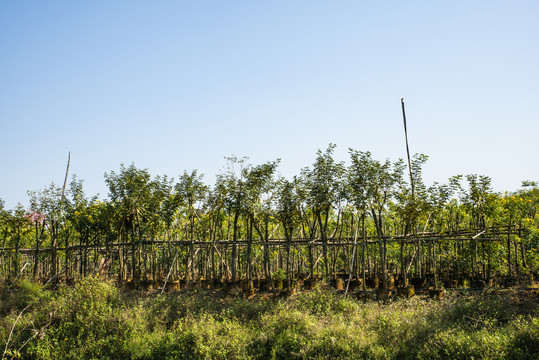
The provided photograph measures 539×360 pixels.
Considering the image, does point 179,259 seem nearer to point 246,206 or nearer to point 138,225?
point 138,225

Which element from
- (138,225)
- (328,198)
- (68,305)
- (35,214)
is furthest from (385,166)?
(35,214)

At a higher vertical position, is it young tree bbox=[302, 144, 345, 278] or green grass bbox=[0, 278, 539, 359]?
young tree bbox=[302, 144, 345, 278]

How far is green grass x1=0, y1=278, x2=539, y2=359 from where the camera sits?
7219 millimetres

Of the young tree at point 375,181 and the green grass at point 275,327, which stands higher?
the young tree at point 375,181

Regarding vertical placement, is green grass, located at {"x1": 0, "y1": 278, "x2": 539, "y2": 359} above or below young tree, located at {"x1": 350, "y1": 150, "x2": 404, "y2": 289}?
below

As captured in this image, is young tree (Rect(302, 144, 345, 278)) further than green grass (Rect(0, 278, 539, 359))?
Yes

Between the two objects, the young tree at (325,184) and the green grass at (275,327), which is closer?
the green grass at (275,327)

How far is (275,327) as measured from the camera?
8727mm

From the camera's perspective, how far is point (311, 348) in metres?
7.84

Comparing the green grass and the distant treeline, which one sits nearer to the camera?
the green grass

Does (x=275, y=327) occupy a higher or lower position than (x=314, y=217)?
lower

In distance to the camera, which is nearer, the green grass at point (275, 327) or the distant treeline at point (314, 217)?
the green grass at point (275, 327)

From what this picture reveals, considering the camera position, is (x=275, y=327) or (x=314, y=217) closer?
(x=275, y=327)

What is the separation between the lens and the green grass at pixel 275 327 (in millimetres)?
7219
